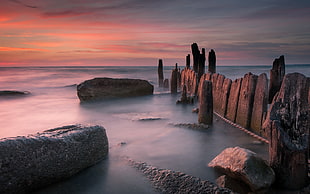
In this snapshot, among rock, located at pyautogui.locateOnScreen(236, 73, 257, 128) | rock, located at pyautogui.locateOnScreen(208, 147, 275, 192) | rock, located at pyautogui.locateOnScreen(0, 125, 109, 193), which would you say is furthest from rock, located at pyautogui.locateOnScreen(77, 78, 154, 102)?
rock, located at pyautogui.locateOnScreen(208, 147, 275, 192)

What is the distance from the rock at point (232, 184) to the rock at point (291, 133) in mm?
501

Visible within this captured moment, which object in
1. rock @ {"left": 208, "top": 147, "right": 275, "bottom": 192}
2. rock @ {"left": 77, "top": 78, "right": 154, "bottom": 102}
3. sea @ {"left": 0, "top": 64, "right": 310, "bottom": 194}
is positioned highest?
rock @ {"left": 77, "top": 78, "right": 154, "bottom": 102}

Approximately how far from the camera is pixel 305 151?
341cm

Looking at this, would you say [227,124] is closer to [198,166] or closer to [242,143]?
[242,143]

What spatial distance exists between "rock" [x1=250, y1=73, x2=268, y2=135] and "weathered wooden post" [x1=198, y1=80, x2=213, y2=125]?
1.18 m

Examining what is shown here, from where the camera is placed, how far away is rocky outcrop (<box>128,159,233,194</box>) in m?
3.58

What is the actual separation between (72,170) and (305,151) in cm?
336

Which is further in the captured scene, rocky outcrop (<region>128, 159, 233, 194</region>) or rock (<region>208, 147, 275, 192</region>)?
rocky outcrop (<region>128, 159, 233, 194</region>)

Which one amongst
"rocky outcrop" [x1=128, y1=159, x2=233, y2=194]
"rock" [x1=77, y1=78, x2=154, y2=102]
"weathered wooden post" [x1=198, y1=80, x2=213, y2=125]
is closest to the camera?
"rocky outcrop" [x1=128, y1=159, x2=233, y2=194]

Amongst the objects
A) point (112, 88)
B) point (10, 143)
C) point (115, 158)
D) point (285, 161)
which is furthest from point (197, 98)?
point (10, 143)

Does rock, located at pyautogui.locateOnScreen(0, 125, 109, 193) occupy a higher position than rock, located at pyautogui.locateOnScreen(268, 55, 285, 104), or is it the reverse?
rock, located at pyautogui.locateOnScreen(268, 55, 285, 104)

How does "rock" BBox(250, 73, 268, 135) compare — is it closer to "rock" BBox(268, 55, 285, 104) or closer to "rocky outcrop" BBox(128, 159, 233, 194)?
"rocky outcrop" BBox(128, 159, 233, 194)

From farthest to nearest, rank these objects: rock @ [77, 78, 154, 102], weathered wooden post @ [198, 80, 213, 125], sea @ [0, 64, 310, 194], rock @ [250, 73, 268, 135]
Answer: rock @ [77, 78, 154, 102]
weathered wooden post @ [198, 80, 213, 125]
rock @ [250, 73, 268, 135]
sea @ [0, 64, 310, 194]

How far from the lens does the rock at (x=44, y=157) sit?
11.1 ft
